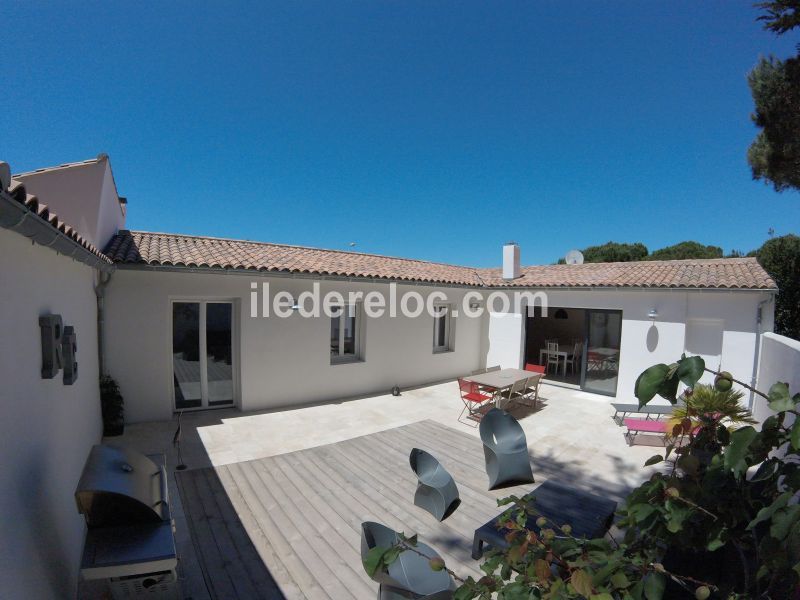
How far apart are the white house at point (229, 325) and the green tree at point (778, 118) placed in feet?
9.64

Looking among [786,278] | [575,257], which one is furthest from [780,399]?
[786,278]

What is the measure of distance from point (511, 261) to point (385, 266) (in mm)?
5710

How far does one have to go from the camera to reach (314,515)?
5480 mm

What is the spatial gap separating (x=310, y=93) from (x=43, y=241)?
11704mm

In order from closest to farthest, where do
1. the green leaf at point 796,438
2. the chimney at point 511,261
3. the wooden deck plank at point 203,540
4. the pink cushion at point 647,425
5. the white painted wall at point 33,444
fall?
the green leaf at point 796,438 < the white painted wall at point 33,444 < the wooden deck plank at point 203,540 < the pink cushion at point 647,425 < the chimney at point 511,261

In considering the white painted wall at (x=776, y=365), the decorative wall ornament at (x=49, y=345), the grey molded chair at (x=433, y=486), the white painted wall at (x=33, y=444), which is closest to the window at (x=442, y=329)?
the grey molded chair at (x=433, y=486)

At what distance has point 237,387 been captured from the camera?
1005 centimetres

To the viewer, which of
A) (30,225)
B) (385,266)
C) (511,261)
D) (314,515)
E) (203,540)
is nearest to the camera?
(30,225)

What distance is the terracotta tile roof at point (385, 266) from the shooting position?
29.9 ft

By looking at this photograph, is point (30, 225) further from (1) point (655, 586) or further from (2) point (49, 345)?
(1) point (655, 586)

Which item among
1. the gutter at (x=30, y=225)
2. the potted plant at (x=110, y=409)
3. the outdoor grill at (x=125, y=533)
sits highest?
the gutter at (x=30, y=225)

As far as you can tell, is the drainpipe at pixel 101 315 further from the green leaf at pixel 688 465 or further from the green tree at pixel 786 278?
the green tree at pixel 786 278

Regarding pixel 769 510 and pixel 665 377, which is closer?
pixel 769 510

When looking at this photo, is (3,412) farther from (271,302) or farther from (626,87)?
(626,87)
